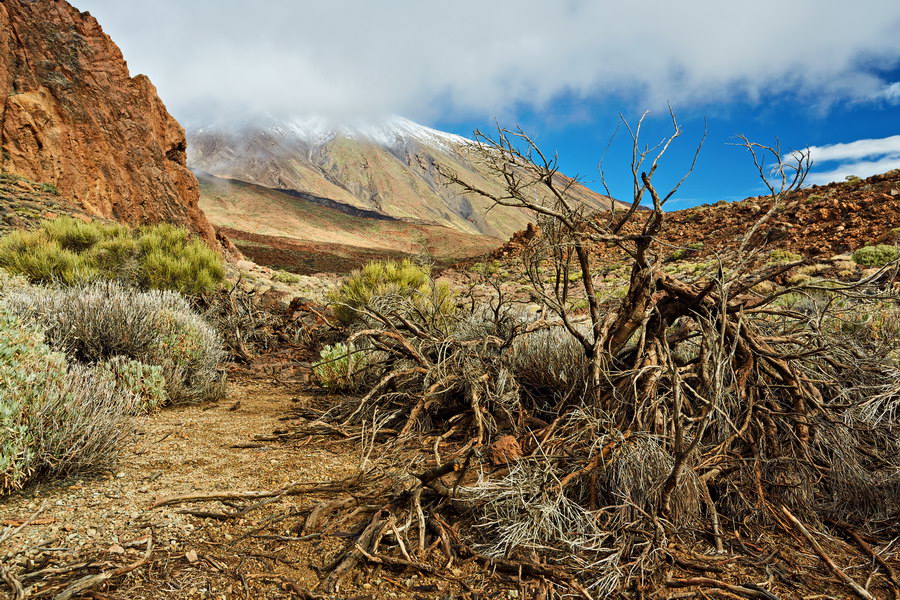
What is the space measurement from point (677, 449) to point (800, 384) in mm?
1181

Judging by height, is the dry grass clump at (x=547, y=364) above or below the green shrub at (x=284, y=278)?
above

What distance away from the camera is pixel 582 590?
178 cm

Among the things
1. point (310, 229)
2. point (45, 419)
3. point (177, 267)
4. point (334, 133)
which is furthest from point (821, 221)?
point (334, 133)

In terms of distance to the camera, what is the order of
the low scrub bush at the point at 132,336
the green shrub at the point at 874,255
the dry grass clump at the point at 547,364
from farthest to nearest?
the green shrub at the point at 874,255 → the low scrub bush at the point at 132,336 → the dry grass clump at the point at 547,364

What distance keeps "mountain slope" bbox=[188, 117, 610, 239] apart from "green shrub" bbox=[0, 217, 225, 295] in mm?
94668

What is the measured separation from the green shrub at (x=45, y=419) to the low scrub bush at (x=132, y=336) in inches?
55.0

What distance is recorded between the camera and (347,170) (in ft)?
463

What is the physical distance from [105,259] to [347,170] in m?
138

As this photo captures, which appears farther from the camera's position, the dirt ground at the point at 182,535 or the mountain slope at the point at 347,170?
the mountain slope at the point at 347,170

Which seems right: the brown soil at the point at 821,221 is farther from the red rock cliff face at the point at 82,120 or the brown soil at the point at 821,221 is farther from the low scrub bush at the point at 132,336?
the red rock cliff face at the point at 82,120

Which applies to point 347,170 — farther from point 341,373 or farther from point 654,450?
point 654,450

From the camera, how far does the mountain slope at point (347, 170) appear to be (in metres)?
118

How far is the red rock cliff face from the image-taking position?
15867 millimetres

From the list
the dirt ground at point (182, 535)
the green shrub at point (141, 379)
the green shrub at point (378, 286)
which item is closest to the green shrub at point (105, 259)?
the green shrub at point (378, 286)
